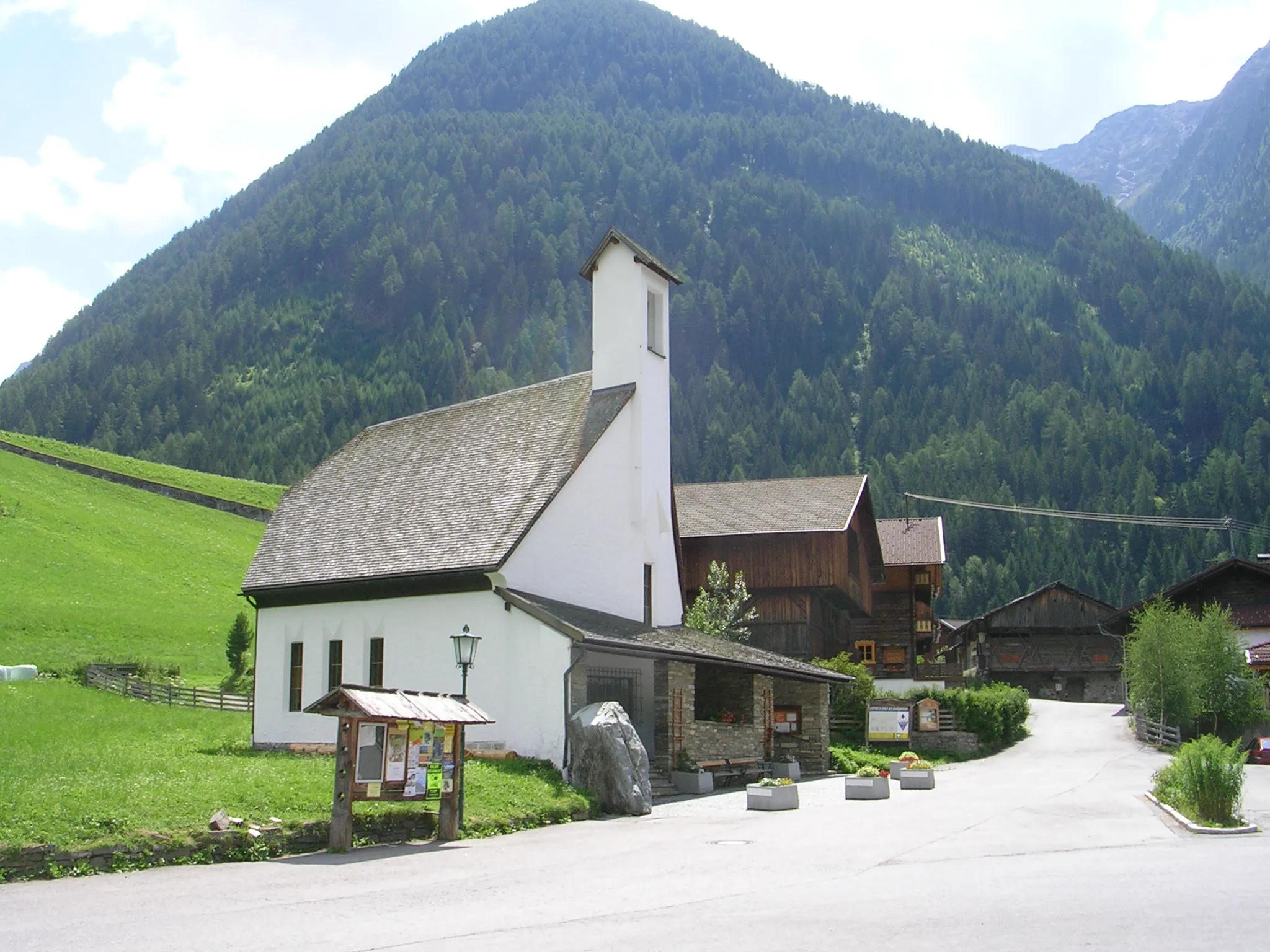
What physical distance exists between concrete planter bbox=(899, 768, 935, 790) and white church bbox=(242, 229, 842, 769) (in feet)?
12.3

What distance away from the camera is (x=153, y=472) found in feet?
293

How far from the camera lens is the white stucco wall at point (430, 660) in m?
24.9

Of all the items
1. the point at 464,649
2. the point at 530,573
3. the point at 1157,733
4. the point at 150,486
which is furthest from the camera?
the point at 150,486

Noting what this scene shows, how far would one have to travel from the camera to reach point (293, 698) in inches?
1219

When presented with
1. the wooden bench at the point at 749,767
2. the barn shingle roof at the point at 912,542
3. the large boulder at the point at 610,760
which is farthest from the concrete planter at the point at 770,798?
the barn shingle roof at the point at 912,542

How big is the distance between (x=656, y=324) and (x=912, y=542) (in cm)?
3266

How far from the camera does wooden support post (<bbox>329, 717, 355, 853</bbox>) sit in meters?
16.4

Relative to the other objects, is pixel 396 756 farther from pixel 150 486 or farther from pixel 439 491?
pixel 150 486

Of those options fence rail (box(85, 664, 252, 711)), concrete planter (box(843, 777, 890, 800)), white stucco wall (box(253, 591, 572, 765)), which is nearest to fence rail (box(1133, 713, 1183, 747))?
concrete planter (box(843, 777, 890, 800))

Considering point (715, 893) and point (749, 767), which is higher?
point (715, 893)

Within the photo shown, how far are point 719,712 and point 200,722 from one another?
48.9ft

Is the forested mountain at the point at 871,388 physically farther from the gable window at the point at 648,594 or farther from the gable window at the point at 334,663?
the gable window at the point at 334,663

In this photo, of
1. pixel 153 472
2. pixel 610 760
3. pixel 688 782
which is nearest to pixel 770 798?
pixel 610 760

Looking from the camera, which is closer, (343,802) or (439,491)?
(343,802)
